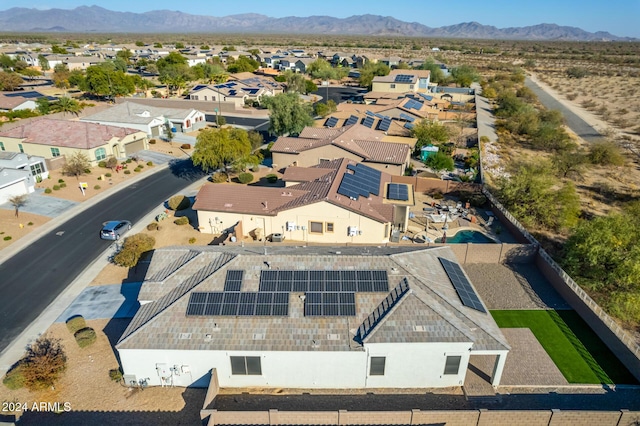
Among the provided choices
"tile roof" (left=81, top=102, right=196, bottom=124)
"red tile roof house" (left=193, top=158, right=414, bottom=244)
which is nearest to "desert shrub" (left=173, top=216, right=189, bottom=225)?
"red tile roof house" (left=193, top=158, right=414, bottom=244)

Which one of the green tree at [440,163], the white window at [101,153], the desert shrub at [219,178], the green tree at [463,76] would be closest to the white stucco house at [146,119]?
the white window at [101,153]

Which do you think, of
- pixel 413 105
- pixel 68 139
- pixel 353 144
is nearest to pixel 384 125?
pixel 353 144

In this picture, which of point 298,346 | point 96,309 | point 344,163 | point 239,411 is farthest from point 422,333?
point 344,163

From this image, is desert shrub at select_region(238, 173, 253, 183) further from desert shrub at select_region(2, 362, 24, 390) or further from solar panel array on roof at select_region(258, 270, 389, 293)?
desert shrub at select_region(2, 362, 24, 390)

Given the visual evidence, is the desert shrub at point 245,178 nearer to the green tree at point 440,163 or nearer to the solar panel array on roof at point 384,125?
the green tree at point 440,163

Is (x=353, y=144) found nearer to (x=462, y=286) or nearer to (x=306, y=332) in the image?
(x=462, y=286)

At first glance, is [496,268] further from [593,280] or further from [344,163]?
[344,163]
